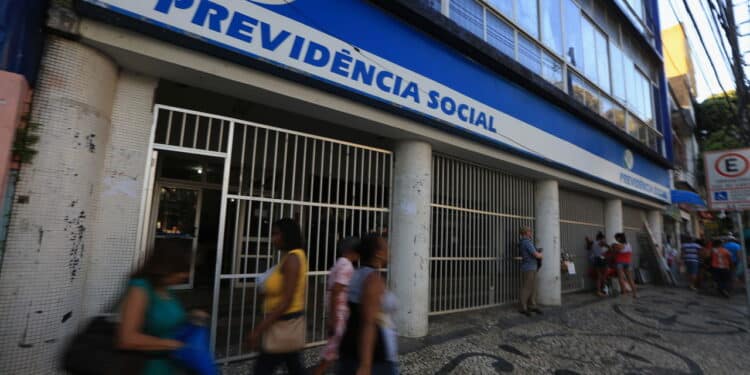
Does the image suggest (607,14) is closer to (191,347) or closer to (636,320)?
(636,320)

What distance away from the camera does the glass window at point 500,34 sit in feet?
20.4

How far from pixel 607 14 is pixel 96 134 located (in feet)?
40.0

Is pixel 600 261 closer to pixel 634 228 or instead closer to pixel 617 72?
pixel 634 228

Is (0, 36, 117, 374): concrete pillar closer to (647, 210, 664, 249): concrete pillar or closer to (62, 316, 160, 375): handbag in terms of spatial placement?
(62, 316, 160, 375): handbag

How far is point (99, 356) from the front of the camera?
1.45m

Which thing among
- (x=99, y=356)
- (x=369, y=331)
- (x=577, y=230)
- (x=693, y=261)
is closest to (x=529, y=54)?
(x=577, y=230)

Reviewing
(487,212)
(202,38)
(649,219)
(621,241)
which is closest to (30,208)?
(202,38)

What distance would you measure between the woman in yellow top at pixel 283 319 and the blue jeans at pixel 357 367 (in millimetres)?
436

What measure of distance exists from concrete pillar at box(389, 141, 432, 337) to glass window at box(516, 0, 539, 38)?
4043 millimetres

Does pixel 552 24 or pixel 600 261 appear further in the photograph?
pixel 600 261

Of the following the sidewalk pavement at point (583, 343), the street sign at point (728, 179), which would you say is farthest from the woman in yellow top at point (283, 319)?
the street sign at point (728, 179)

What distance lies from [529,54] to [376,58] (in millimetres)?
4263

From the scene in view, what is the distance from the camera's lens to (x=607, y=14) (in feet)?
32.2

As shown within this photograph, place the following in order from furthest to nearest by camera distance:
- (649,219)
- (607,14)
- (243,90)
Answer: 1. (649,219)
2. (607,14)
3. (243,90)
